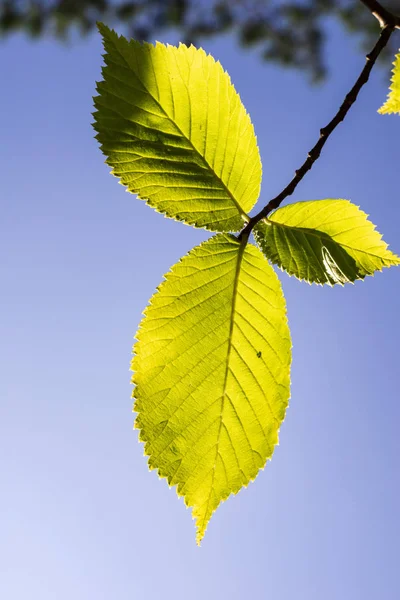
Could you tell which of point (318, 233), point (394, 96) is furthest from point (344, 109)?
point (318, 233)

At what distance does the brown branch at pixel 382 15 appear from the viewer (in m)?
0.74

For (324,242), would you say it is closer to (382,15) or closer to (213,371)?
(213,371)

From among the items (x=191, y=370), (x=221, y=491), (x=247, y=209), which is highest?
(x=247, y=209)

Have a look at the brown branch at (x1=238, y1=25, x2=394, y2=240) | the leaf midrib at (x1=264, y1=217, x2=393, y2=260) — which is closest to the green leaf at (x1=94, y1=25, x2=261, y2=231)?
the leaf midrib at (x1=264, y1=217, x2=393, y2=260)

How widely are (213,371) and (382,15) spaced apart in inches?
21.9

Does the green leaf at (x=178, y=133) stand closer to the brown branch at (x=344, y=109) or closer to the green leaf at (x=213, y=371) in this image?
the green leaf at (x=213, y=371)

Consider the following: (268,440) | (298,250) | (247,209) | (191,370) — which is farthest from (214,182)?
(268,440)

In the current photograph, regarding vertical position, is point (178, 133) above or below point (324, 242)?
above

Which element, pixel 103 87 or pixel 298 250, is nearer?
pixel 103 87

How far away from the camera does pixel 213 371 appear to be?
40.0 inches

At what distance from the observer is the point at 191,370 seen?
100 cm

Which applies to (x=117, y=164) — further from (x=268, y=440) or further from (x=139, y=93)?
(x=268, y=440)

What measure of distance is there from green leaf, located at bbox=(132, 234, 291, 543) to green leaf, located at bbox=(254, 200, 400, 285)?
0.04m

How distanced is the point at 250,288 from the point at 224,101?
293 millimetres
